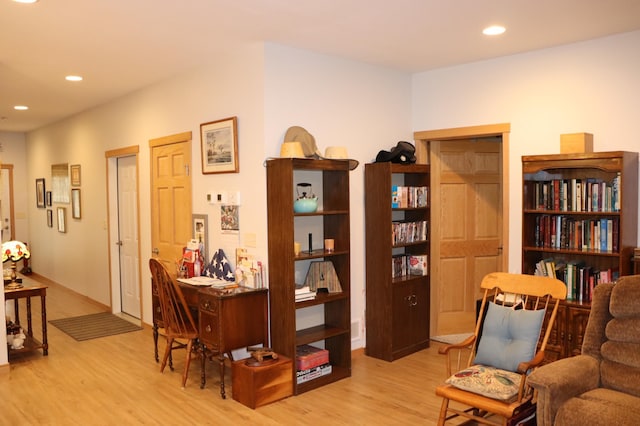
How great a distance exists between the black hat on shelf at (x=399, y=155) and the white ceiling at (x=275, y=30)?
0.78 metres

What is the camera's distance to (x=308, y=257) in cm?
407

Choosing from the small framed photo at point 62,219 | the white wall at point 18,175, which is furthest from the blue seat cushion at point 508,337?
the white wall at point 18,175

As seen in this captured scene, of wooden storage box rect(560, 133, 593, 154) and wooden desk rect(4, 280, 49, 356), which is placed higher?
wooden storage box rect(560, 133, 593, 154)

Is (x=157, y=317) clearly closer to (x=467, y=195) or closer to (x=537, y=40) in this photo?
(x=467, y=195)

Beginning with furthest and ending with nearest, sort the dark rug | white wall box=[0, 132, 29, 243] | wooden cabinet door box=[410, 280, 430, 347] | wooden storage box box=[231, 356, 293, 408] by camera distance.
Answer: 1. white wall box=[0, 132, 29, 243]
2. the dark rug
3. wooden cabinet door box=[410, 280, 430, 347]
4. wooden storage box box=[231, 356, 293, 408]

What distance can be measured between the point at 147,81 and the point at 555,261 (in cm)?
421

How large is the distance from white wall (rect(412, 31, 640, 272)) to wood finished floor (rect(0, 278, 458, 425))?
153cm

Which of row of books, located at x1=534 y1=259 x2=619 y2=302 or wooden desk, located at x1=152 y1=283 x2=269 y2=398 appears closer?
wooden desk, located at x1=152 y1=283 x2=269 y2=398

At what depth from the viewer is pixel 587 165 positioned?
3.93m

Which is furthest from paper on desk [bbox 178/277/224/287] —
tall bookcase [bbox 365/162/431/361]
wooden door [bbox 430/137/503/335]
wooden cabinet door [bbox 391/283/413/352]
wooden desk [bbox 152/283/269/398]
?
wooden door [bbox 430/137/503/335]

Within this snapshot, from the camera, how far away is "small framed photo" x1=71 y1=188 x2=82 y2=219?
7.49m

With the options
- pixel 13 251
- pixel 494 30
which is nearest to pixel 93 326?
pixel 13 251

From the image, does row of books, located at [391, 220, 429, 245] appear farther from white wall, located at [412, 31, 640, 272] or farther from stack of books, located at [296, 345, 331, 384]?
stack of books, located at [296, 345, 331, 384]

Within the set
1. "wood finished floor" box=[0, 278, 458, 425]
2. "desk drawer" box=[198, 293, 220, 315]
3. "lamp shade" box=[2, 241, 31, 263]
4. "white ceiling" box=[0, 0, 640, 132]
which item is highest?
"white ceiling" box=[0, 0, 640, 132]
